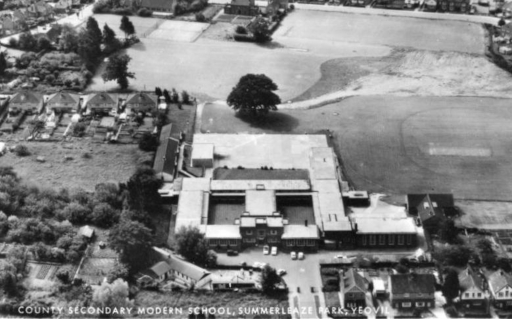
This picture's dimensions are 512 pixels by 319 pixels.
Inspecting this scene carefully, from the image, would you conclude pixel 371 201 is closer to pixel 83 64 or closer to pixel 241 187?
pixel 241 187

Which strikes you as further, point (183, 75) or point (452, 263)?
point (183, 75)

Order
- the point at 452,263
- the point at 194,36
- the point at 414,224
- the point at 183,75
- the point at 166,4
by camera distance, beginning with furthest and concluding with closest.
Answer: the point at 166,4 → the point at 194,36 → the point at 183,75 → the point at 414,224 → the point at 452,263

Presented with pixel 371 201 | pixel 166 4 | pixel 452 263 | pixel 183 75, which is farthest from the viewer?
pixel 166 4

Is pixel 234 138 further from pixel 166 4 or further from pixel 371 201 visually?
pixel 166 4

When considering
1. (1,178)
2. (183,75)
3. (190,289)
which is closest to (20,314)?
(190,289)

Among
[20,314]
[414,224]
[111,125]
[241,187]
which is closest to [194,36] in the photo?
[111,125]

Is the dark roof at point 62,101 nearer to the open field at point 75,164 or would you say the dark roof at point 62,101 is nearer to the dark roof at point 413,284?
the open field at point 75,164

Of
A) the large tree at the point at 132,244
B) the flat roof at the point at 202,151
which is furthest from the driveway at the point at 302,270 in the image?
the flat roof at the point at 202,151
